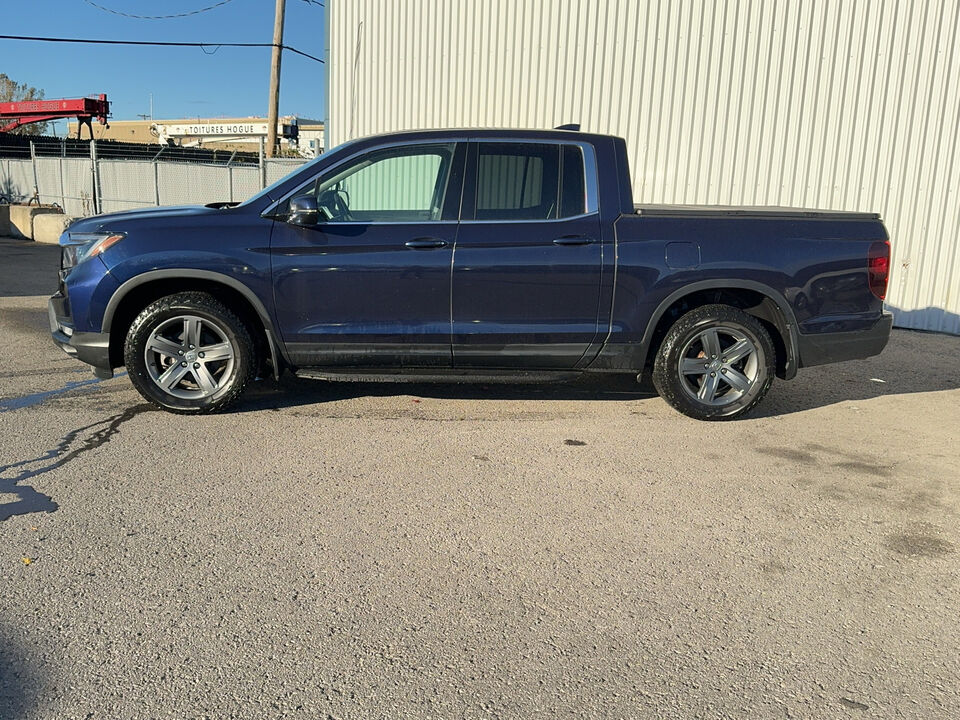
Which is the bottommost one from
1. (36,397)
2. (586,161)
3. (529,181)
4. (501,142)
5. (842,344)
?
(36,397)

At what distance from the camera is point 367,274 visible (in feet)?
16.7

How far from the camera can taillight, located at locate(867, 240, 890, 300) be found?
531cm

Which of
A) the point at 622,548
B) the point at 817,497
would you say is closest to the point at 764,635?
the point at 622,548

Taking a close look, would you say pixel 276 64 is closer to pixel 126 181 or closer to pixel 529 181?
pixel 126 181

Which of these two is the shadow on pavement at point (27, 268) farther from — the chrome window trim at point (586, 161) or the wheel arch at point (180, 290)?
the chrome window trim at point (586, 161)

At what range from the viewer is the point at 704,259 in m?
5.20

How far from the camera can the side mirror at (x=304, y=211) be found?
193 inches

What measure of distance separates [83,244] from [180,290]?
66 centimetres

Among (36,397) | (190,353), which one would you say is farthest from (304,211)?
(36,397)

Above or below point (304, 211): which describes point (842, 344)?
below

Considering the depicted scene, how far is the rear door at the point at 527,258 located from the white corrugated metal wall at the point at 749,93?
5.72 m

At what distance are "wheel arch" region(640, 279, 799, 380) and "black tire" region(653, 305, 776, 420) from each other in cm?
10

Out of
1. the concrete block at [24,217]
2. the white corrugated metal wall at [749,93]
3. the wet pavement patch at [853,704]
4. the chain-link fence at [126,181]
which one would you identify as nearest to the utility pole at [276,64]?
the chain-link fence at [126,181]

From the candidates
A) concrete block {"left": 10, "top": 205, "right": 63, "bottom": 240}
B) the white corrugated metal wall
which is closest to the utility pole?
concrete block {"left": 10, "top": 205, "right": 63, "bottom": 240}
